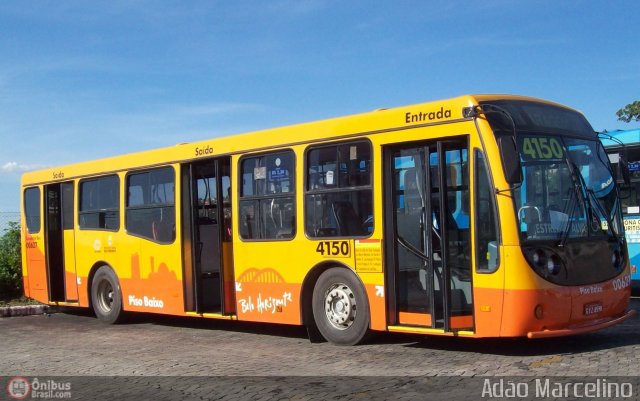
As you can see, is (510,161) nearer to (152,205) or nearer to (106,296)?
(152,205)

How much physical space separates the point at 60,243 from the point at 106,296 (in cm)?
197

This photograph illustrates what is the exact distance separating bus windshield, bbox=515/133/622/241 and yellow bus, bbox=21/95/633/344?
0.06 feet

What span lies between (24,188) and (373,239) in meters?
9.72

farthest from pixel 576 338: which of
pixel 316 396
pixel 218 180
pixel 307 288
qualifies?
pixel 218 180

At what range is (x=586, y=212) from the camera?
848 cm

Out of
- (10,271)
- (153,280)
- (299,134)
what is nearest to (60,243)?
(10,271)

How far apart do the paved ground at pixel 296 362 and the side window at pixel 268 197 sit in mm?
1556

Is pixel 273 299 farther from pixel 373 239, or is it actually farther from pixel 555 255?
pixel 555 255

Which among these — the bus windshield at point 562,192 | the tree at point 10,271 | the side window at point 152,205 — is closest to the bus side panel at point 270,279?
the side window at point 152,205

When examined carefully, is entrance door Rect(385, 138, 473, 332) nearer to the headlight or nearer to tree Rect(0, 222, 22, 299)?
the headlight

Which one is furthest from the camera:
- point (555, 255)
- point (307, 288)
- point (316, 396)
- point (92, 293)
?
point (92, 293)

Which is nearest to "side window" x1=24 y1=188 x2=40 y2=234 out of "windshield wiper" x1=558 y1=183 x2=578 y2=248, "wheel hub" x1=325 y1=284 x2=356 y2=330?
"wheel hub" x1=325 y1=284 x2=356 y2=330

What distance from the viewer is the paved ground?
23.6 ft

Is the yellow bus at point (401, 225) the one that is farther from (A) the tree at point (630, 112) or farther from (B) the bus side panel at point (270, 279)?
(A) the tree at point (630, 112)
